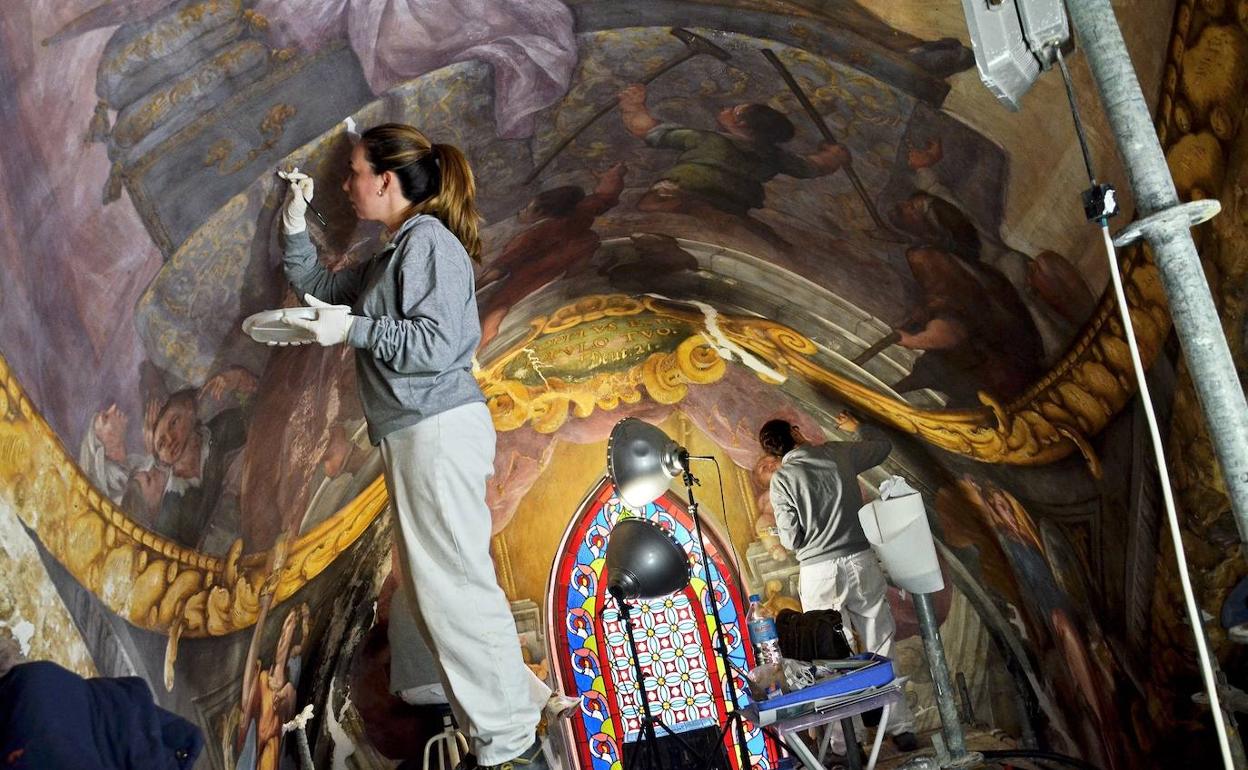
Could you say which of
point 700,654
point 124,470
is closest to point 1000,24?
point 124,470

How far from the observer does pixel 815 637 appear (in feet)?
21.8

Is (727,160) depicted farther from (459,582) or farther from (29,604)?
(29,604)

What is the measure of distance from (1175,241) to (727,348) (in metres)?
7.63

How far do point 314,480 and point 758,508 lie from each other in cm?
527

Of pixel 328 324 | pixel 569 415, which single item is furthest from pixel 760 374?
pixel 328 324

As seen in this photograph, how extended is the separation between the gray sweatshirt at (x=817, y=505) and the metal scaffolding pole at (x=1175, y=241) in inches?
231

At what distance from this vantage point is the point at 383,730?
8.98 metres

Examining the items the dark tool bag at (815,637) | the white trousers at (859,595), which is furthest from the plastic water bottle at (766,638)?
the white trousers at (859,595)

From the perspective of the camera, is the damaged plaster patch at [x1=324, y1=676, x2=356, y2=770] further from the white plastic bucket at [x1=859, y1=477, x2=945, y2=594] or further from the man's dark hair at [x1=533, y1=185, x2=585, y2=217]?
the white plastic bucket at [x1=859, y1=477, x2=945, y2=594]

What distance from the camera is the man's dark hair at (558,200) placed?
6703mm

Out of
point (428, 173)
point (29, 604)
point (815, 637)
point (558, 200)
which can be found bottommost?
point (815, 637)

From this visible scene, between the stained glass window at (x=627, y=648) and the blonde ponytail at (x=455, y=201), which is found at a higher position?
the blonde ponytail at (x=455, y=201)

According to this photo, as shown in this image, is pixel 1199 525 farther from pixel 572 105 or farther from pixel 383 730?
pixel 383 730

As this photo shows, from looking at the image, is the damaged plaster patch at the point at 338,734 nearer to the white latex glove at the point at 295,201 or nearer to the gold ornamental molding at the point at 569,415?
the gold ornamental molding at the point at 569,415
